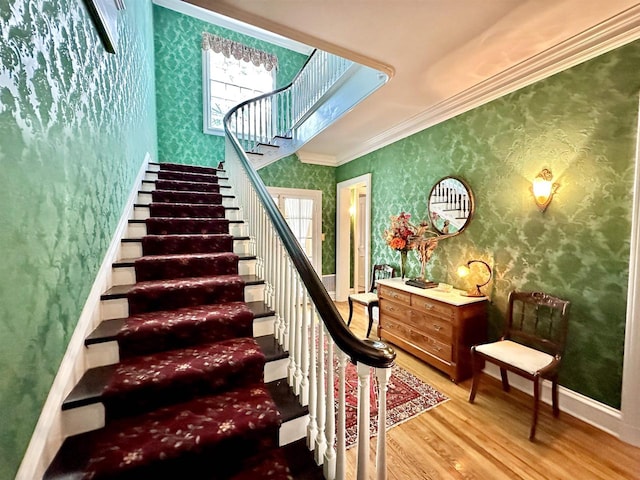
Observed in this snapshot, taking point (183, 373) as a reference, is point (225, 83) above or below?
above

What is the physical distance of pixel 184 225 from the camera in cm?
248

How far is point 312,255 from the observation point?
16.7 feet

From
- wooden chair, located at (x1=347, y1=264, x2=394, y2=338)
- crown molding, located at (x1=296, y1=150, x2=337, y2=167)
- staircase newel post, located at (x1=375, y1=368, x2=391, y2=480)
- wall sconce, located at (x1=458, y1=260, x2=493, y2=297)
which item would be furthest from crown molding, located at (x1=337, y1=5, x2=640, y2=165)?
staircase newel post, located at (x1=375, y1=368, x2=391, y2=480)

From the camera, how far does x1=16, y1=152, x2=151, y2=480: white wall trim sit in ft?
2.90

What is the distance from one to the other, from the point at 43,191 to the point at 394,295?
2.96 m

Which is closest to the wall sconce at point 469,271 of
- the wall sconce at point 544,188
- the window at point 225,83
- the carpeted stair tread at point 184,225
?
the wall sconce at point 544,188

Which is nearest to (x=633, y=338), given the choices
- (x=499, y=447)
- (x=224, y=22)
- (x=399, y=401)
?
(x=499, y=447)

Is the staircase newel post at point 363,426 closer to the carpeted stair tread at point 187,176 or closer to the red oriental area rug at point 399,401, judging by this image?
the red oriental area rug at point 399,401

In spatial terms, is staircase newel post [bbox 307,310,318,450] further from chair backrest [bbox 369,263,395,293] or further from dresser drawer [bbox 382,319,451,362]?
chair backrest [bbox 369,263,395,293]

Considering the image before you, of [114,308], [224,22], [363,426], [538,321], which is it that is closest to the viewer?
[363,426]

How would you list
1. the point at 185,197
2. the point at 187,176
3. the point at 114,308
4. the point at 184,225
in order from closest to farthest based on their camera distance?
1. the point at 114,308
2. the point at 184,225
3. the point at 185,197
4. the point at 187,176

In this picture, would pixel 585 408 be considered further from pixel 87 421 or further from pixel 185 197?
pixel 185 197

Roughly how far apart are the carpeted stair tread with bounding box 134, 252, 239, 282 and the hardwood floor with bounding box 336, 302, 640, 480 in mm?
1553

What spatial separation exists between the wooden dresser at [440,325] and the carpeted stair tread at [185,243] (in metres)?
1.95
